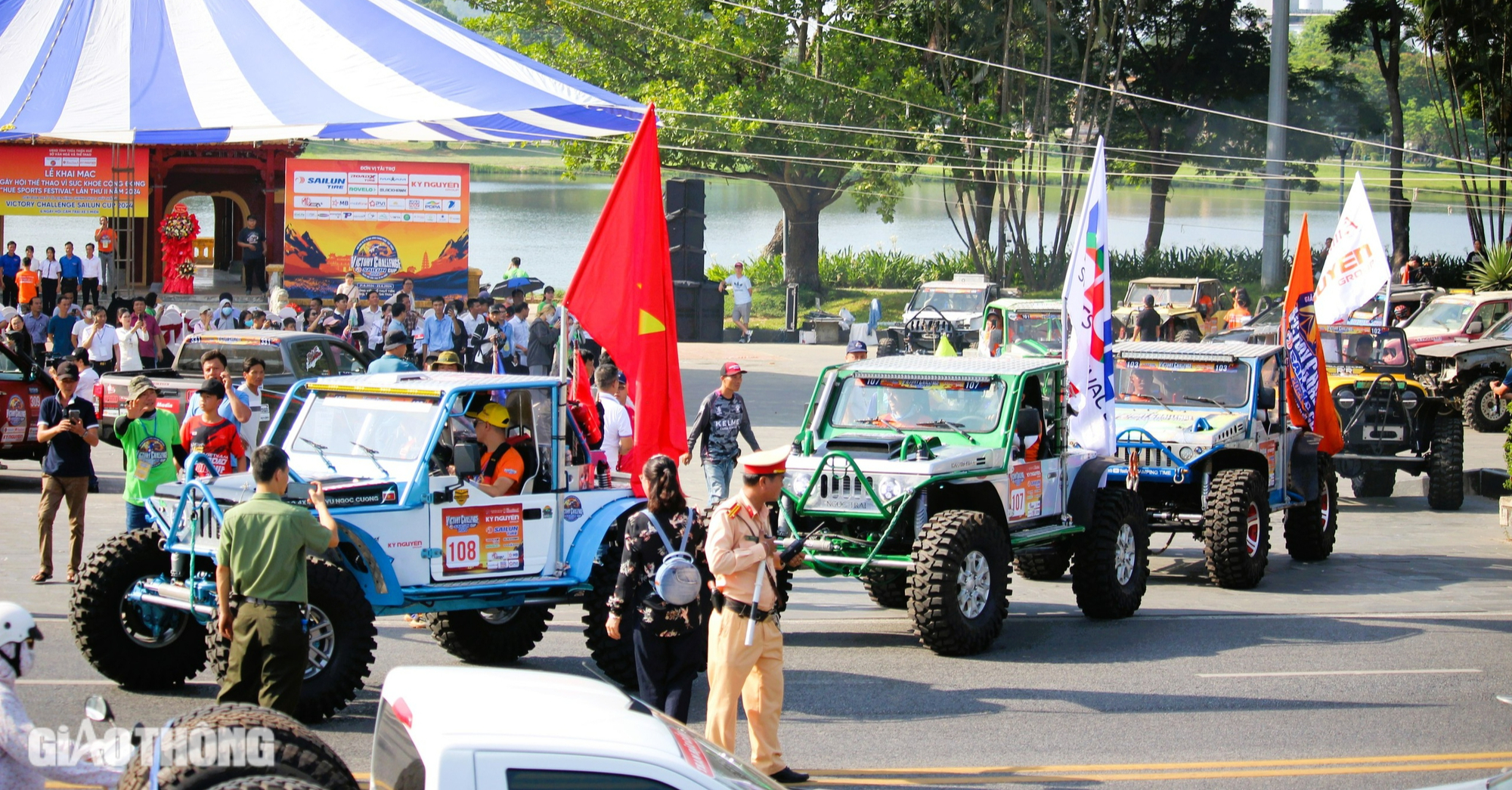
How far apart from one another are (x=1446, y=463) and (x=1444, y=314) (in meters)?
10.3

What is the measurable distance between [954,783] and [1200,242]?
7827 cm

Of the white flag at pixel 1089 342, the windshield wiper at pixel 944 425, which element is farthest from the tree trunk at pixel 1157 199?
the windshield wiper at pixel 944 425

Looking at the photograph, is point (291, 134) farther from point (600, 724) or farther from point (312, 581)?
point (600, 724)

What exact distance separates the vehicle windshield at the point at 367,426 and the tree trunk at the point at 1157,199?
1673 inches

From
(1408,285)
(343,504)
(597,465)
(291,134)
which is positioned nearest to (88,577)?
(343,504)

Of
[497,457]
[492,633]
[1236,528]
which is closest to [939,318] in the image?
[1236,528]

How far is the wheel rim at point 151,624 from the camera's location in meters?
8.33

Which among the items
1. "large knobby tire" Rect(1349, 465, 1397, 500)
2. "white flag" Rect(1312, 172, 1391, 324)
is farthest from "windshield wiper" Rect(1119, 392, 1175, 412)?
"white flag" Rect(1312, 172, 1391, 324)

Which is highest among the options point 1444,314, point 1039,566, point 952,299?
point 952,299

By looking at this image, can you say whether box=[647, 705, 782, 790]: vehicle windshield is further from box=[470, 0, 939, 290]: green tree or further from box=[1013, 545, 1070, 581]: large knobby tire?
box=[470, 0, 939, 290]: green tree

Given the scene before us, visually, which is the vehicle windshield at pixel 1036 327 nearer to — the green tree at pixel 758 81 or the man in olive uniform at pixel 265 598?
the green tree at pixel 758 81

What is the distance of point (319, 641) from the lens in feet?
25.5

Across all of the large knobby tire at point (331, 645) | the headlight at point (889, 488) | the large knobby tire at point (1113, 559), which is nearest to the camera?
the large knobby tire at point (331, 645)

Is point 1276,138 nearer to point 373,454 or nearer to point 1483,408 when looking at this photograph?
point 1483,408
